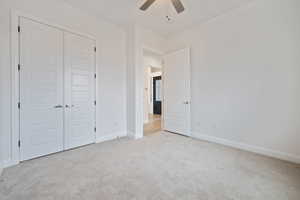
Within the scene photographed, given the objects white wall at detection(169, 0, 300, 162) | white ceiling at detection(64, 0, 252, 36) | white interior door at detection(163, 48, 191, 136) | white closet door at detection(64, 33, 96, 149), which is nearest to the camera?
white wall at detection(169, 0, 300, 162)

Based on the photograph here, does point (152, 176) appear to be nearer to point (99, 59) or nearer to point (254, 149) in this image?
point (254, 149)

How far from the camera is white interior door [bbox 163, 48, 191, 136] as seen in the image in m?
3.60

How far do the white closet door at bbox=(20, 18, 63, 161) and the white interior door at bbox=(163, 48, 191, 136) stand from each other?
262 centimetres

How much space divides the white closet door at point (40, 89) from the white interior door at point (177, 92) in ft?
8.60

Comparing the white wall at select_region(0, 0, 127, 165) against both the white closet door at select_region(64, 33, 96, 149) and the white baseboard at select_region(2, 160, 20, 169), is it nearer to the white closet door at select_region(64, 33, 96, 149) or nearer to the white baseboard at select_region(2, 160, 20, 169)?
the white baseboard at select_region(2, 160, 20, 169)

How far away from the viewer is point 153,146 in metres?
2.96

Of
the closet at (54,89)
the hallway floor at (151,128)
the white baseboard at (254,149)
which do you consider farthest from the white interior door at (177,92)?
the closet at (54,89)

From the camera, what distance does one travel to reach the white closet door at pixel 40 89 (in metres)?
2.25

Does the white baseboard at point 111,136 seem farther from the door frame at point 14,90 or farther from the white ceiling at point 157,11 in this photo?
the white ceiling at point 157,11

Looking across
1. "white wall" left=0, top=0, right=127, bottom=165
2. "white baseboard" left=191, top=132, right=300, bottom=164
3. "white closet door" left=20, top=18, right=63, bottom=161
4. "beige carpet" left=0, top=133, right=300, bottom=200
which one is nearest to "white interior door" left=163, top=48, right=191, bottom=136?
"white baseboard" left=191, top=132, right=300, bottom=164

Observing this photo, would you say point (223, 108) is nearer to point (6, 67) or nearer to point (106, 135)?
→ point (106, 135)

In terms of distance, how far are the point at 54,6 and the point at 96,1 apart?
0.75 meters

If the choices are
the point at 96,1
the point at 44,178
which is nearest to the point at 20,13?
the point at 96,1

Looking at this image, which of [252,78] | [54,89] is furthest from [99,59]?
[252,78]
